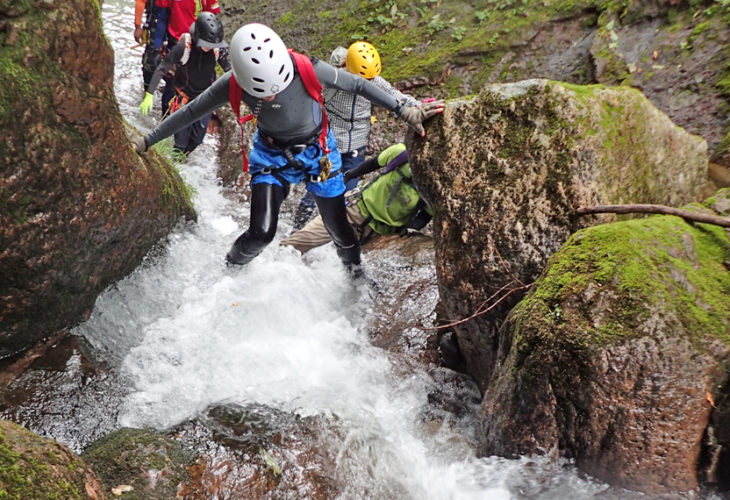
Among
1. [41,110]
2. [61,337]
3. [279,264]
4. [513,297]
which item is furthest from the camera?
[279,264]

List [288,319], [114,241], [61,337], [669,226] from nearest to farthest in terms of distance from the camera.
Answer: [669,226] → [61,337] → [114,241] → [288,319]

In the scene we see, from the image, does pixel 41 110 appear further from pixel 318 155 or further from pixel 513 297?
pixel 513 297

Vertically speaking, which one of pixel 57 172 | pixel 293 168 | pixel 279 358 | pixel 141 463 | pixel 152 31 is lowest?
pixel 279 358

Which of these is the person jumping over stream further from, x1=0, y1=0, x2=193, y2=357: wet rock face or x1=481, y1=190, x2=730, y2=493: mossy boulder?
x1=481, y1=190, x2=730, y2=493: mossy boulder

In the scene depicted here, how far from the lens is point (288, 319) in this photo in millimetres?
5500

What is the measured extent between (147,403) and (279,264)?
2692 mm

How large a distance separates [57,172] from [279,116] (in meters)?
1.87

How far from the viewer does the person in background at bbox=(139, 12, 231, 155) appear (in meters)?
6.55

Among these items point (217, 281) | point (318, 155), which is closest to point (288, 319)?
point (217, 281)

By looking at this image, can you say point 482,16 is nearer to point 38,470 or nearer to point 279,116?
point 279,116

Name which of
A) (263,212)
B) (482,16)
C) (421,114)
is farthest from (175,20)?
(421,114)

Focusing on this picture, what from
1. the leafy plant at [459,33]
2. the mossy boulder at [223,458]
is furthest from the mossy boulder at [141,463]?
the leafy plant at [459,33]

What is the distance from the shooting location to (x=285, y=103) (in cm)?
448

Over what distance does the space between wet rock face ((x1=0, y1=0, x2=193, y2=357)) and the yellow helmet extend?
2.87 metres
